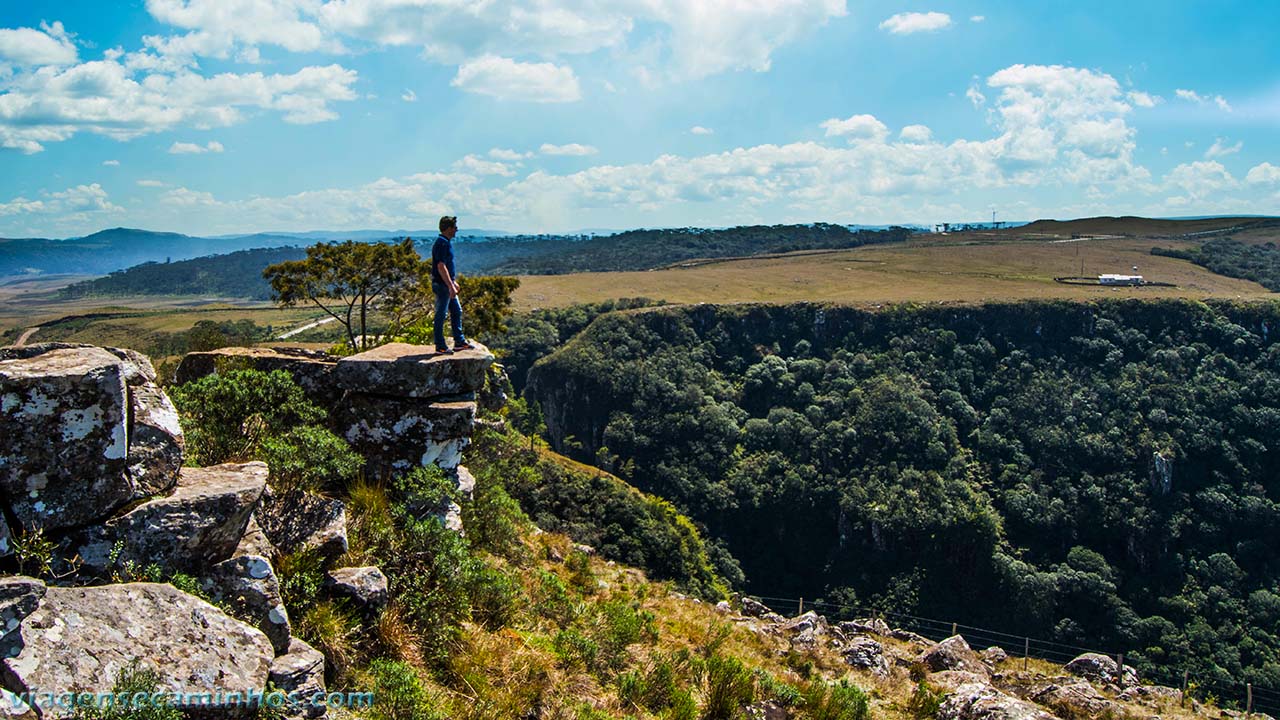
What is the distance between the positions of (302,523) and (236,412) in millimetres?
1880

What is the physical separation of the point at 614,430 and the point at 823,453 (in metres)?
26.2

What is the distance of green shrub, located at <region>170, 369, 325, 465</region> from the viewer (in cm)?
755

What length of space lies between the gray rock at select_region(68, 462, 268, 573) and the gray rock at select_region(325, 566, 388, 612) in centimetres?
108

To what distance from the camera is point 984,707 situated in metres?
9.64

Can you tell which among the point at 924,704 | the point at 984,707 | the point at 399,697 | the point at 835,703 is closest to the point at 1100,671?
the point at 924,704

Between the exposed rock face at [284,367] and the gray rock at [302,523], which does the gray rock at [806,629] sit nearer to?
the gray rock at [302,523]

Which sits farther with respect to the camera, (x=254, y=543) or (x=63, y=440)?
(x=254, y=543)

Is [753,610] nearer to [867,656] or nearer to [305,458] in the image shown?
[867,656]

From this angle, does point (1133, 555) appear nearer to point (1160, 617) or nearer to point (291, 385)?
point (1160, 617)

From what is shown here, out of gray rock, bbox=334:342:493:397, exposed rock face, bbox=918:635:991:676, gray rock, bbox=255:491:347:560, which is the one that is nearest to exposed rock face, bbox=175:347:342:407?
gray rock, bbox=334:342:493:397

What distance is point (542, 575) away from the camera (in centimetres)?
1084

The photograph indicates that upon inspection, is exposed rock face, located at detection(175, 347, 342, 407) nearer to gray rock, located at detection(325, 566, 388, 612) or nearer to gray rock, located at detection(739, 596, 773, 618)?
gray rock, located at detection(325, 566, 388, 612)

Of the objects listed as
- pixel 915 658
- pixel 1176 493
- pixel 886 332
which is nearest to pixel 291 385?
pixel 915 658

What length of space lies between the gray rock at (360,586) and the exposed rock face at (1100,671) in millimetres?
16527
